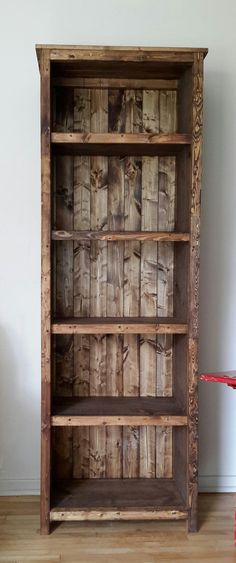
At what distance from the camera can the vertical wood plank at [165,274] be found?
2.71 m

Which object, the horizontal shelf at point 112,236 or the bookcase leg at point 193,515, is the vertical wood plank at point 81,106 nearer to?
the horizontal shelf at point 112,236

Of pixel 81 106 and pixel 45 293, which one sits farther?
pixel 81 106

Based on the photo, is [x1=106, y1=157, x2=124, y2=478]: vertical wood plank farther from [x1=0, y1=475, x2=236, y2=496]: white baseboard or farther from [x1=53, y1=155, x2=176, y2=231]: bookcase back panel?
[x1=0, y1=475, x2=236, y2=496]: white baseboard

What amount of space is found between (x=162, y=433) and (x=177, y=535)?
51 cm

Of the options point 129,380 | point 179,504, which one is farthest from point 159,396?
point 179,504

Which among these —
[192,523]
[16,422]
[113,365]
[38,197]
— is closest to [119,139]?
[38,197]

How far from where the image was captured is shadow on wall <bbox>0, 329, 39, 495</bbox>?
2.77 meters

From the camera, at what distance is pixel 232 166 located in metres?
2.79

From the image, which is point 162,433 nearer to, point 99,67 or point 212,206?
point 212,206

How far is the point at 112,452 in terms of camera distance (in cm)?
278

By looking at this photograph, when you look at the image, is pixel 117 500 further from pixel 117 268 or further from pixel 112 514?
pixel 117 268

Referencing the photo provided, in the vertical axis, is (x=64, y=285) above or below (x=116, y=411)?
above

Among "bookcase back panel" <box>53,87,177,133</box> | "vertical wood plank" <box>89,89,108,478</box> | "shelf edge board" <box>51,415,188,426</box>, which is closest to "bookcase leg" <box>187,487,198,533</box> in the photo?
"shelf edge board" <box>51,415,188,426</box>

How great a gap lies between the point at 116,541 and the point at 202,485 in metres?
0.68
